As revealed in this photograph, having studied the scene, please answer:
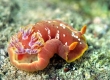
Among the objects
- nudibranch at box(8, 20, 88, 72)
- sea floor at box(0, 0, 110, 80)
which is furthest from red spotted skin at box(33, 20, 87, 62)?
sea floor at box(0, 0, 110, 80)

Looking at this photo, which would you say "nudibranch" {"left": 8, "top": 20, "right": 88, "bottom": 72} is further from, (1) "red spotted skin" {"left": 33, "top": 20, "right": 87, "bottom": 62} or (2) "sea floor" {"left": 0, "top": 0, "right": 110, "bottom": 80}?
(2) "sea floor" {"left": 0, "top": 0, "right": 110, "bottom": 80}

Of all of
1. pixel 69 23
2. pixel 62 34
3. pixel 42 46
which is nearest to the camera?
pixel 42 46

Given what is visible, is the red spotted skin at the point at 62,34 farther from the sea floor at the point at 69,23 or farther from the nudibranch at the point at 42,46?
the sea floor at the point at 69,23

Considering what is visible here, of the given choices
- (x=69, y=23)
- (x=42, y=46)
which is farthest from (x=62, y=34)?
(x=69, y=23)

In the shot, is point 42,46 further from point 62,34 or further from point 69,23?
point 69,23

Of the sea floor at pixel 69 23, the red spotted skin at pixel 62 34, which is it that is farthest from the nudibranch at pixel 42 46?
the sea floor at pixel 69 23

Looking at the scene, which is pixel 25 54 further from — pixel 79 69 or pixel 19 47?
pixel 79 69

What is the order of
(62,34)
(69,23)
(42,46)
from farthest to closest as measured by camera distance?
(69,23) < (62,34) < (42,46)

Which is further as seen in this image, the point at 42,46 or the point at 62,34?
the point at 62,34

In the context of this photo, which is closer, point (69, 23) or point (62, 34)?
point (62, 34)
